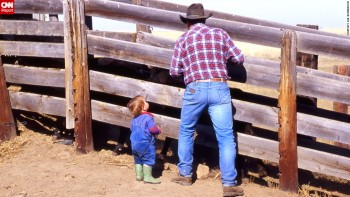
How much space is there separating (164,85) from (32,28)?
2263mm

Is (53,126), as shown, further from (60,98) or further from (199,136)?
(199,136)

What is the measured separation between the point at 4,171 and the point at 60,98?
1.26 meters

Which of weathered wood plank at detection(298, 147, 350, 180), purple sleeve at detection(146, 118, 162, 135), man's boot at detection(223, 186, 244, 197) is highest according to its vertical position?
purple sleeve at detection(146, 118, 162, 135)

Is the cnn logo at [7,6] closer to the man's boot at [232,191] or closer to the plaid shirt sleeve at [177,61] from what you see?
the plaid shirt sleeve at [177,61]

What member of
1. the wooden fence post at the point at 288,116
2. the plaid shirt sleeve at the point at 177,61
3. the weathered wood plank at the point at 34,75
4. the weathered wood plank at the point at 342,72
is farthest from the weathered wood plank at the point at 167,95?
the weathered wood plank at the point at 342,72

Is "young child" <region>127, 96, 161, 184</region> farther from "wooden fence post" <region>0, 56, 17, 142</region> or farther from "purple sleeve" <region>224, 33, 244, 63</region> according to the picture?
"wooden fence post" <region>0, 56, 17, 142</region>

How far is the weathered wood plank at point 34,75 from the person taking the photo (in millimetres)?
7266

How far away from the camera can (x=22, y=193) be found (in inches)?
229

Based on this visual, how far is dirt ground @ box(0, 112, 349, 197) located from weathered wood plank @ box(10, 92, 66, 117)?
1.49 feet

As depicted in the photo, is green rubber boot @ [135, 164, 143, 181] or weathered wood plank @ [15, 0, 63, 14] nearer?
green rubber boot @ [135, 164, 143, 181]

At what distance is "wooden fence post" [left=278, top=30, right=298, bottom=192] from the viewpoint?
559cm

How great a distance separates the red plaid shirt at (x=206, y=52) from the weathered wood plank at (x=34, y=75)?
2336 mm

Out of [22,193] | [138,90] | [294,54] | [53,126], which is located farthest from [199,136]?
[53,126]

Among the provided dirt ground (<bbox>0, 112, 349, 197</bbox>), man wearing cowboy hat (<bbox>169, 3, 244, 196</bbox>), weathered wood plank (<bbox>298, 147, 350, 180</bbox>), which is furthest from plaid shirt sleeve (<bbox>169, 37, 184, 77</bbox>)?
weathered wood plank (<bbox>298, 147, 350, 180</bbox>)
